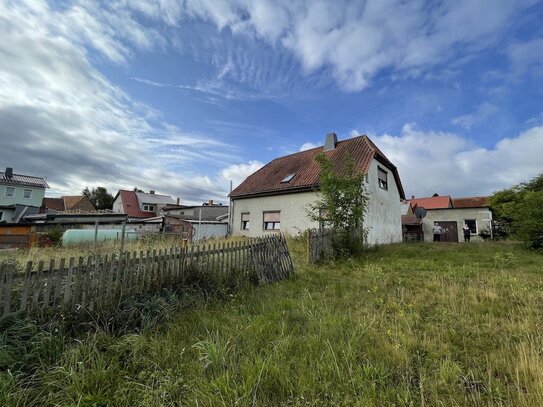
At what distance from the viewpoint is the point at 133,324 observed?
12.8 feet

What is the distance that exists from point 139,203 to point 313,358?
170ft

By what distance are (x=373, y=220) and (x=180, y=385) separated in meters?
14.5

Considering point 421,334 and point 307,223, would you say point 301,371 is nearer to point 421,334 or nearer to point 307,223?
point 421,334

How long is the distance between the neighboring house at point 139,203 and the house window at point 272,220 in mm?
35521

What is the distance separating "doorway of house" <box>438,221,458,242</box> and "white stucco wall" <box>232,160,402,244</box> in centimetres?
996

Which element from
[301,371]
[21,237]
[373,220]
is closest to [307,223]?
[373,220]

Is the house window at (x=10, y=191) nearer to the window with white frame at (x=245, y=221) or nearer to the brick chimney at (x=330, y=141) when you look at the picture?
the window with white frame at (x=245, y=221)

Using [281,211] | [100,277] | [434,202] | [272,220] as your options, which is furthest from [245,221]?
[434,202]

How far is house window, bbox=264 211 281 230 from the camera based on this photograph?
17234mm

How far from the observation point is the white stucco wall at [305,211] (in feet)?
50.9

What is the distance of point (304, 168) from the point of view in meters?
18.0

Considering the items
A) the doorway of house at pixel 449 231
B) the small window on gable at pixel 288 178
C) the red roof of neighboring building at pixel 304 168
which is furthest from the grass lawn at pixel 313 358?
the doorway of house at pixel 449 231

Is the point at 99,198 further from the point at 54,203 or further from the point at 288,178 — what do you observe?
the point at 288,178

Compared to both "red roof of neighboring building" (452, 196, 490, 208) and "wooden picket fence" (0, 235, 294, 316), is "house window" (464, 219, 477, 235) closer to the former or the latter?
"red roof of neighboring building" (452, 196, 490, 208)
